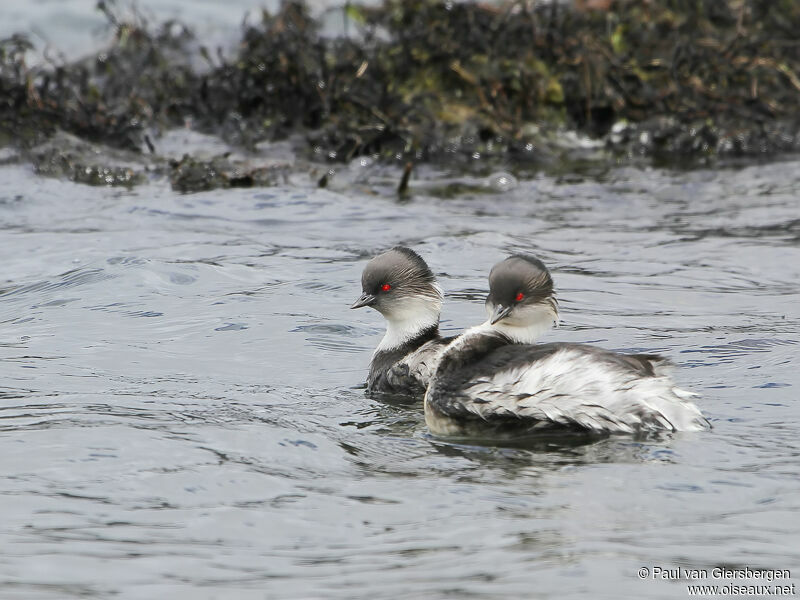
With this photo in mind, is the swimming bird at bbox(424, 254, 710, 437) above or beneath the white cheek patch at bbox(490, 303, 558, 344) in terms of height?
beneath

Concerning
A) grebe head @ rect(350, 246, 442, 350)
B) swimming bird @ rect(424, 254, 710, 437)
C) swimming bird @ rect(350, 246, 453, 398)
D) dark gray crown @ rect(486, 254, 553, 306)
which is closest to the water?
swimming bird @ rect(424, 254, 710, 437)

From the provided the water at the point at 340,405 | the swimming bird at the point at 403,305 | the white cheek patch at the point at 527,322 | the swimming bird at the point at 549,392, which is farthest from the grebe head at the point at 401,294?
the swimming bird at the point at 549,392

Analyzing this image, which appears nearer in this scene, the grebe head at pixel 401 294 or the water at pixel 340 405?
the water at pixel 340 405

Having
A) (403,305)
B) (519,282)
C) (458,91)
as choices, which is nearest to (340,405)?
(403,305)

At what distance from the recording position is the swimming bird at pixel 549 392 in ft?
18.6

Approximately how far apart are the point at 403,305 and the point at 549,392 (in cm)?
169

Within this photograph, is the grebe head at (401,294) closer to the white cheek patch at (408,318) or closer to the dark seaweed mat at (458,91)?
the white cheek patch at (408,318)

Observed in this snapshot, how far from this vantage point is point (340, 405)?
21.3ft

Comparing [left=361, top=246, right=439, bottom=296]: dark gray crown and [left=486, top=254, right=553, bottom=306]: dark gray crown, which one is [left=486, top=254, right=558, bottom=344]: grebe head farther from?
[left=361, top=246, right=439, bottom=296]: dark gray crown

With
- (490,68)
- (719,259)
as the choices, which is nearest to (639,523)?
(719,259)

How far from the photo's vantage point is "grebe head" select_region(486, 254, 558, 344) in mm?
6402

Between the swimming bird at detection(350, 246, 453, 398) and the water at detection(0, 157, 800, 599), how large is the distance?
0.90 feet

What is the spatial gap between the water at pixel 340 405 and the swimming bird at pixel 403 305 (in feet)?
0.90

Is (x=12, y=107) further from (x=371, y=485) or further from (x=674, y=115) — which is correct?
(x=371, y=485)
